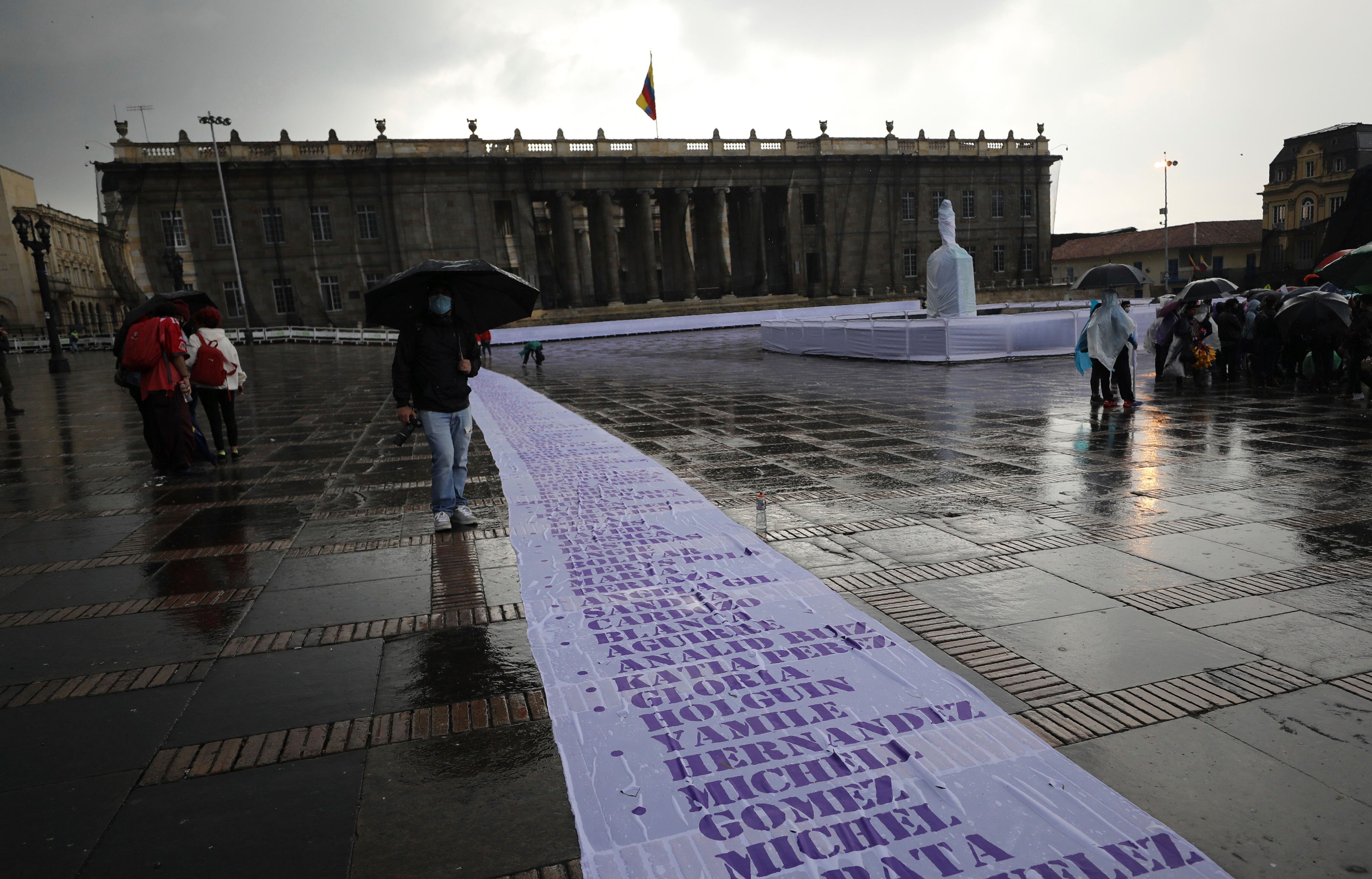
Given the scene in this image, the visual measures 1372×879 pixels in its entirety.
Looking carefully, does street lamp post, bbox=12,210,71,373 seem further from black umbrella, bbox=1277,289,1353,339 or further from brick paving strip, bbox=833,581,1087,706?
black umbrella, bbox=1277,289,1353,339

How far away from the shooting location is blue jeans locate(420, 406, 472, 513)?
5836 mm

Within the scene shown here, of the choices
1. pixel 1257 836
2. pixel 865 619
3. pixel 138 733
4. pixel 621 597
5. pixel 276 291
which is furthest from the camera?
pixel 276 291

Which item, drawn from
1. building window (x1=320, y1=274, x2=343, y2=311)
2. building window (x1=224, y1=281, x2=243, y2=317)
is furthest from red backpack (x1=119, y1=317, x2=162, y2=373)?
building window (x1=320, y1=274, x2=343, y2=311)

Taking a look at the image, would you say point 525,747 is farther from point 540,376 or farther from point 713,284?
point 713,284

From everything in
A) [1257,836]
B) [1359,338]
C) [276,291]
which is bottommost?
[1257,836]

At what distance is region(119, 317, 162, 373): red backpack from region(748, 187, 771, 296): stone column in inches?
2014

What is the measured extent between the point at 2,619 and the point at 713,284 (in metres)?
57.7

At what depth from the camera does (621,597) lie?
4418 millimetres

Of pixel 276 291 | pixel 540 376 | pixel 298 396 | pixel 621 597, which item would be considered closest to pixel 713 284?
pixel 276 291

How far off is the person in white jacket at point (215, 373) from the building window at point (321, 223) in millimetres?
44256

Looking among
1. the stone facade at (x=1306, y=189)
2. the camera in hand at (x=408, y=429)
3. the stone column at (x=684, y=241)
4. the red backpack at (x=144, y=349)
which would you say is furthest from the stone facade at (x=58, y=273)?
the stone facade at (x=1306, y=189)

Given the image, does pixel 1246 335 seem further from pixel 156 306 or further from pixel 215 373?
pixel 156 306

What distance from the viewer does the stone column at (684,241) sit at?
182ft

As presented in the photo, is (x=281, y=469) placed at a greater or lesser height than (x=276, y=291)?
lesser
